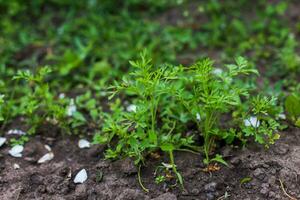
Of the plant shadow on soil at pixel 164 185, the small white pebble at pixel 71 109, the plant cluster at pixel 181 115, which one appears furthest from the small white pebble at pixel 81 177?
the small white pebble at pixel 71 109

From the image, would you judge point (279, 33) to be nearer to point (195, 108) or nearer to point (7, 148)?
point (195, 108)

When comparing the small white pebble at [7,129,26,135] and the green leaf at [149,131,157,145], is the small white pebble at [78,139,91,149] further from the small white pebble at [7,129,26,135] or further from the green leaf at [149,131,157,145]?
the green leaf at [149,131,157,145]

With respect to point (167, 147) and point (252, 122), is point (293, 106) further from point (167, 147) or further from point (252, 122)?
point (167, 147)

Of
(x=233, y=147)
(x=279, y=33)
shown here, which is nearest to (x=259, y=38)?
(x=279, y=33)

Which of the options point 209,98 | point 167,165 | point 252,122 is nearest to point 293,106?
point 252,122

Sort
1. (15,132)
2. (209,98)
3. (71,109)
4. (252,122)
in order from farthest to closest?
(71,109), (15,132), (252,122), (209,98)

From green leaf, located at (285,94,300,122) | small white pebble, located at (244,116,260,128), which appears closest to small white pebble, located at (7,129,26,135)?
small white pebble, located at (244,116,260,128)
